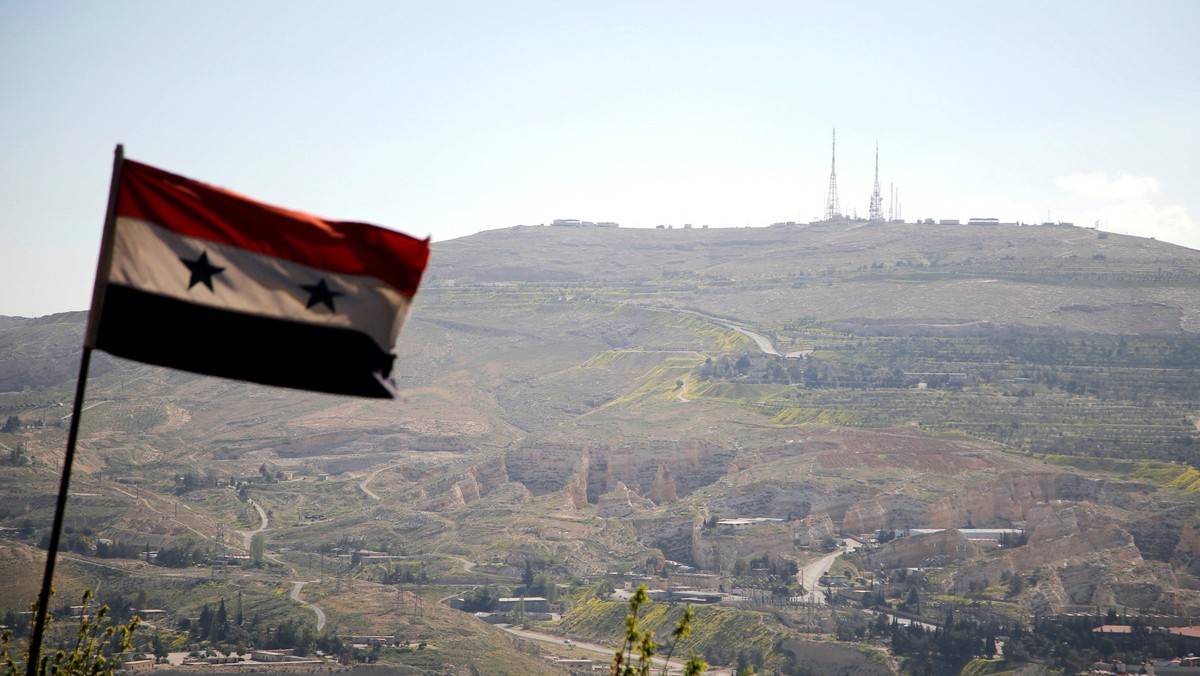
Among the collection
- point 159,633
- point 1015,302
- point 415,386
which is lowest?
point 159,633

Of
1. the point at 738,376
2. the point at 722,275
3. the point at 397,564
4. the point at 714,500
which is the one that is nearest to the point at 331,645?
the point at 397,564

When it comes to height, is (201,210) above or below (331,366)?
above

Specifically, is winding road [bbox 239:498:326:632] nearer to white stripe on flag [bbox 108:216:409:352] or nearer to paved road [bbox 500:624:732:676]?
paved road [bbox 500:624:732:676]

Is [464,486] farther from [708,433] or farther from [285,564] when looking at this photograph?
[285,564]

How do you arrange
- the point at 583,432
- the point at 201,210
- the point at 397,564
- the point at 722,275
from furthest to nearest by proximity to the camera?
1. the point at 722,275
2. the point at 583,432
3. the point at 397,564
4. the point at 201,210

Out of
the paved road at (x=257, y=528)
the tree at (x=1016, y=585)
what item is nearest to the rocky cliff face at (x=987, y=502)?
the tree at (x=1016, y=585)

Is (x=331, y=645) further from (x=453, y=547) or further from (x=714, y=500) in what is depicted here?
(x=714, y=500)

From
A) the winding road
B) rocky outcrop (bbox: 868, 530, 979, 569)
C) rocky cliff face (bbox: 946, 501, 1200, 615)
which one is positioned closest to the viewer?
the winding road

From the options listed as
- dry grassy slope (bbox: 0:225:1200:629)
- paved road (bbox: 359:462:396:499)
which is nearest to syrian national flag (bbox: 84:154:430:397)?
dry grassy slope (bbox: 0:225:1200:629)
